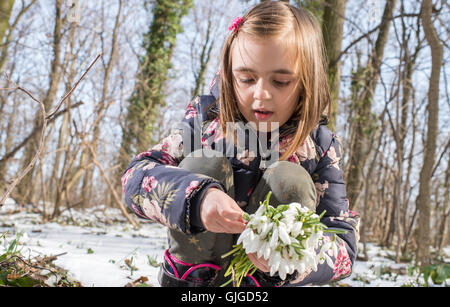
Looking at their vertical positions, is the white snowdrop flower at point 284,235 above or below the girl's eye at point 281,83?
below

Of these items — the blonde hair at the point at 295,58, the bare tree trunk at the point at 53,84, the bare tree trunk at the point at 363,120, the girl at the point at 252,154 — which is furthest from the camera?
the bare tree trunk at the point at 53,84

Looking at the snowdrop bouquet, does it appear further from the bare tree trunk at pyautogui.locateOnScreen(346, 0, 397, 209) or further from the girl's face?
the bare tree trunk at pyautogui.locateOnScreen(346, 0, 397, 209)

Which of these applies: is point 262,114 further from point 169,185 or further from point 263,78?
point 169,185

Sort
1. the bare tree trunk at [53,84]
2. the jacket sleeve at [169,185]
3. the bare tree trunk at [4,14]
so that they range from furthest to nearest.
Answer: the bare tree trunk at [53,84] < the bare tree trunk at [4,14] < the jacket sleeve at [169,185]

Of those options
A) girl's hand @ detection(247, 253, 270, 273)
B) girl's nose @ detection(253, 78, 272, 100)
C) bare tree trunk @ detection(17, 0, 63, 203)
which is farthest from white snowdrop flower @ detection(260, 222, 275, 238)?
bare tree trunk @ detection(17, 0, 63, 203)

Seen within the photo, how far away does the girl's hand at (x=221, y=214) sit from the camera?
1021 mm

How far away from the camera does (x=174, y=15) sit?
36.0 feet

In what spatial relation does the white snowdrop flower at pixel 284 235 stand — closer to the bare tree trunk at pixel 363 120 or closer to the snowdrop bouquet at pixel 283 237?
the snowdrop bouquet at pixel 283 237

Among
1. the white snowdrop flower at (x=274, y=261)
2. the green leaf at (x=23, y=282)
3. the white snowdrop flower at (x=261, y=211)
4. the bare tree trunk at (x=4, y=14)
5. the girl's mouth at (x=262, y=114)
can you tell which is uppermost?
the bare tree trunk at (x=4, y=14)

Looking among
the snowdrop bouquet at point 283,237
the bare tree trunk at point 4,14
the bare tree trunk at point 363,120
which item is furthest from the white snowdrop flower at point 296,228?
the bare tree trunk at point 4,14

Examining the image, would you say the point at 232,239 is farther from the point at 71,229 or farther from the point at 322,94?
the point at 71,229

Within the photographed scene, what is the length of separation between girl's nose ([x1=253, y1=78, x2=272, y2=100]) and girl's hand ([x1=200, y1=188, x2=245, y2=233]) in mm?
486

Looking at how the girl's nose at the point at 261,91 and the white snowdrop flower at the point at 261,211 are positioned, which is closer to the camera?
the white snowdrop flower at the point at 261,211

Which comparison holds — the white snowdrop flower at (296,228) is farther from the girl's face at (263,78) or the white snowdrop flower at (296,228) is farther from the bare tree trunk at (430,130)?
the bare tree trunk at (430,130)
